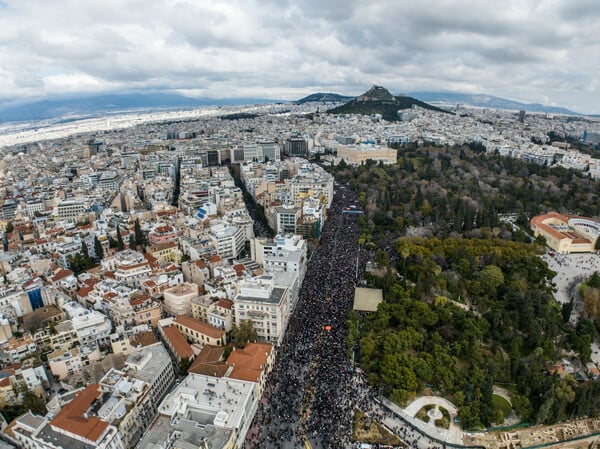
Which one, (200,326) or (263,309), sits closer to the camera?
(263,309)

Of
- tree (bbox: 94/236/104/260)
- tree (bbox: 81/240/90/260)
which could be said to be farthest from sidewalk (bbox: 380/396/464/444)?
tree (bbox: 94/236/104/260)

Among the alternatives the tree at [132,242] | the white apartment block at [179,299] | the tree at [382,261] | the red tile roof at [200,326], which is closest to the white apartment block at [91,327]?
the white apartment block at [179,299]

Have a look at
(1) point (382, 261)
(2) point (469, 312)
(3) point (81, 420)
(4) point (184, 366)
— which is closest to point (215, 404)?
(4) point (184, 366)

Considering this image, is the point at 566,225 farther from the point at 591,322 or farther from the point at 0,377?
the point at 0,377

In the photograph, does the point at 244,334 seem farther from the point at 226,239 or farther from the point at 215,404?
the point at 226,239

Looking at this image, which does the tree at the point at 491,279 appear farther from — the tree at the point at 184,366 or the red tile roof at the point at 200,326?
the tree at the point at 184,366

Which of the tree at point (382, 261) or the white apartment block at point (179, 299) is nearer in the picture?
the white apartment block at point (179, 299)
